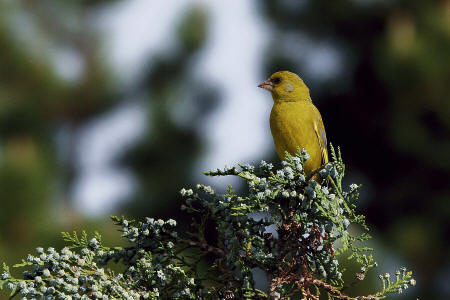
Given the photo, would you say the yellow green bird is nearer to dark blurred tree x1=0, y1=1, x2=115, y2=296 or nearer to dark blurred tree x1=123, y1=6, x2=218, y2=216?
dark blurred tree x1=0, y1=1, x2=115, y2=296

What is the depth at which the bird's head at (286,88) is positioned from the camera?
331 centimetres

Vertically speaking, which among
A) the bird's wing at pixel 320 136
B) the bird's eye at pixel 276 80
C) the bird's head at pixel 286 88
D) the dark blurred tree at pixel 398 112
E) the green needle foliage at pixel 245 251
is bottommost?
the green needle foliage at pixel 245 251

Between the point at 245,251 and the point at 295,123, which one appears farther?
the point at 295,123

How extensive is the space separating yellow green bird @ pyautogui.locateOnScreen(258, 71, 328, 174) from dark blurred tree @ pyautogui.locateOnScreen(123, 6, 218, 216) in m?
7.68

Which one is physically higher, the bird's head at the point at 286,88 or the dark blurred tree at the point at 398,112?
the dark blurred tree at the point at 398,112

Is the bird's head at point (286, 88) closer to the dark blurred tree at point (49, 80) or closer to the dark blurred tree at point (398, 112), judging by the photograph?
the dark blurred tree at point (398, 112)

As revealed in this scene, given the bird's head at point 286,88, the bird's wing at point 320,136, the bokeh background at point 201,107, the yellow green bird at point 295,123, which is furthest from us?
the bokeh background at point 201,107

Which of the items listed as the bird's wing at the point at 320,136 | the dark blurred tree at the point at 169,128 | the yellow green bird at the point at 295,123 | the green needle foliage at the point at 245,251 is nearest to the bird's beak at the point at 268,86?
the yellow green bird at the point at 295,123

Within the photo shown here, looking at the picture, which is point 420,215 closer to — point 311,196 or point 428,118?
point 428,118

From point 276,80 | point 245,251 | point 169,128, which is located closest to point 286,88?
point 276,80

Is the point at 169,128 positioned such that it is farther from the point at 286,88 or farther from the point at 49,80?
the point at 286,88

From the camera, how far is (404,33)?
30.2 ft

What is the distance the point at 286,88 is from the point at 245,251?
5.14ft

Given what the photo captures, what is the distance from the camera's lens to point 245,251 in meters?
1.96
